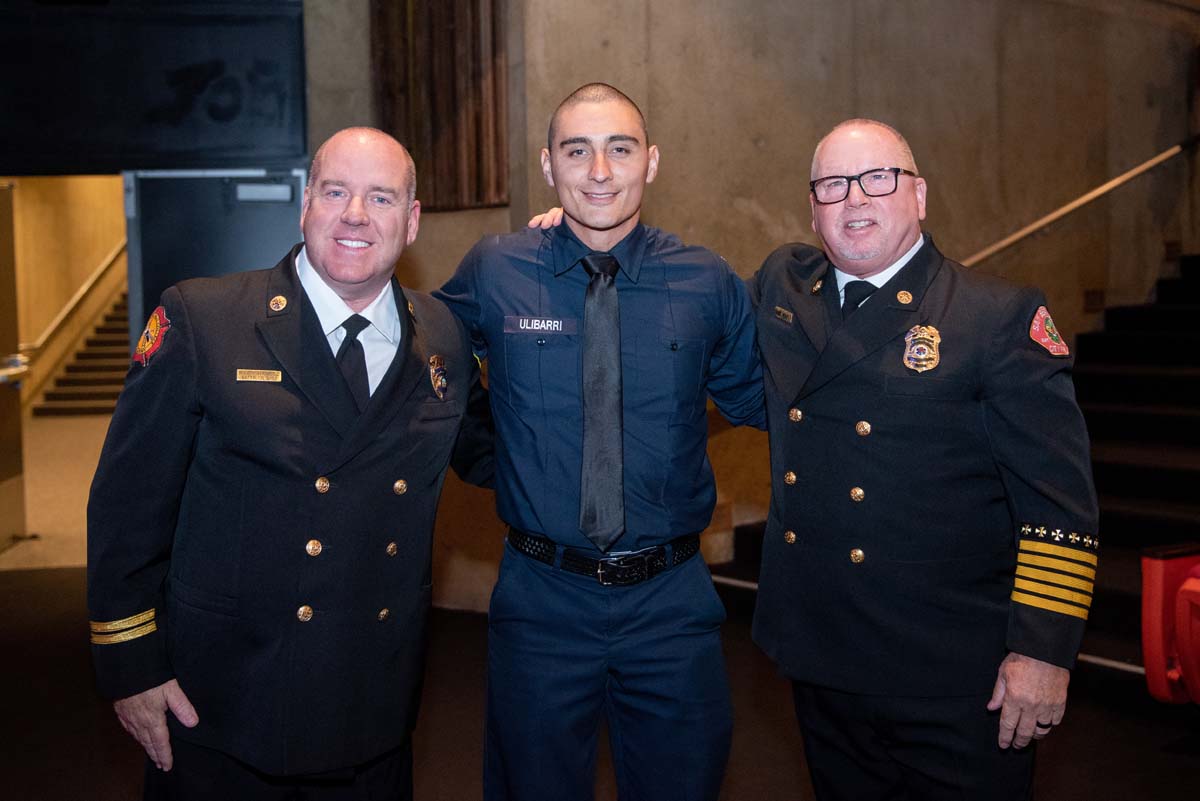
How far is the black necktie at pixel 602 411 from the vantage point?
2203 mm

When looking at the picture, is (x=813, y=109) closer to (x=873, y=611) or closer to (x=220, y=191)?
(x=220, y=191)

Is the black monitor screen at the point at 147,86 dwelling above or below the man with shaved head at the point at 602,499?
above

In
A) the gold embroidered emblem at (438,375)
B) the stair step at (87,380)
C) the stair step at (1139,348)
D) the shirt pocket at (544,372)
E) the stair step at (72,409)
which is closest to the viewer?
the gold embroidered emblem at (438,375)

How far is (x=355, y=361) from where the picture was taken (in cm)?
195

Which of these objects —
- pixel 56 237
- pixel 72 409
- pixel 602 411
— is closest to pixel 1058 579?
pixel 602 411

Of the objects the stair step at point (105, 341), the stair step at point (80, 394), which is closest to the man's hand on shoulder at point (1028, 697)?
the stair step at point (80, 394)

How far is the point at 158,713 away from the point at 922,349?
1.55 meters

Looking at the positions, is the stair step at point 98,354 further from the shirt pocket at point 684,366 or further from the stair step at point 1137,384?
the shirt pocket at point 684,366

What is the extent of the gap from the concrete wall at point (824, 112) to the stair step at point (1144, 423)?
3.56 ft

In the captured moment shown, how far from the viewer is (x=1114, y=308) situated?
689 cm

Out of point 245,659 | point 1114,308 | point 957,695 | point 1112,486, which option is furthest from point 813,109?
point 245,659

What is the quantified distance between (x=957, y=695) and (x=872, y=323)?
73cm

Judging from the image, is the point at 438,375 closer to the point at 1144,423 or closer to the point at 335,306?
the point at 335,306

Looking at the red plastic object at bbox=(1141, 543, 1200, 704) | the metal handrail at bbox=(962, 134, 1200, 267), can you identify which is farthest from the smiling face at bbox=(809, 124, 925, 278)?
the metal handrail at bbox=(962, 134, 1200, 267)
